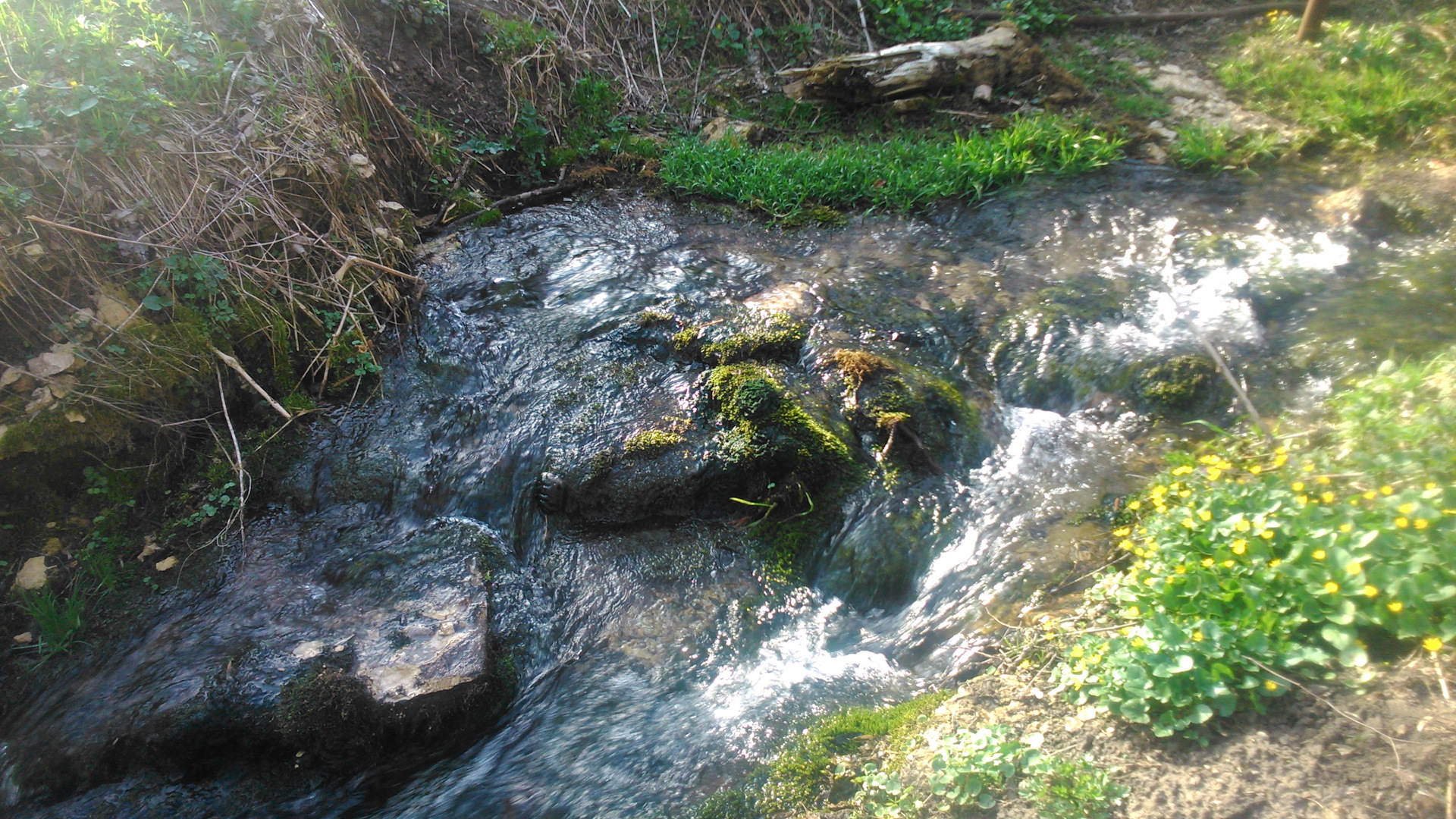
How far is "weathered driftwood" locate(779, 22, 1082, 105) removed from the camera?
6312mm

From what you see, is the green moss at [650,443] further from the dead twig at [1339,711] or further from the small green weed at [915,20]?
the small green weed at [915,20]

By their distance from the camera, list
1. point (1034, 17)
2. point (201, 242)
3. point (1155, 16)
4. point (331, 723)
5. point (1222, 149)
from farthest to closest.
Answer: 1. point (1034, 17)
2. point (1155, 16)
3. point (1222, 149)
4. point (201, 242)
5. point (331, 723)

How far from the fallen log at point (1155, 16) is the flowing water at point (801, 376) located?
2.57m

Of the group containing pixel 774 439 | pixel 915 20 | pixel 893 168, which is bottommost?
pixel 774 439

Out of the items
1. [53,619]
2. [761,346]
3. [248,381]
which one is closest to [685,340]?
[761,346]

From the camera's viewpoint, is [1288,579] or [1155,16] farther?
[1155,16]

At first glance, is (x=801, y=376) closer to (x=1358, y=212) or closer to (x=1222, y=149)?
(x=1358, y=212)

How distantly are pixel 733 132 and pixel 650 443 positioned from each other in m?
3.75

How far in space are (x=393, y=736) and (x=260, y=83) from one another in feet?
12.7

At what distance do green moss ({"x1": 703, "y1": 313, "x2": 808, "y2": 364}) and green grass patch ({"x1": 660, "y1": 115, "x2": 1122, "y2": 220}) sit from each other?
5.43ft

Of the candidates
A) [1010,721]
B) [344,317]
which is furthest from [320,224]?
[1010,721]

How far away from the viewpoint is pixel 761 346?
161 inches

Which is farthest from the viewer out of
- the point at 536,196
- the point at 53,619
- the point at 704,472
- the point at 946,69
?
the point at 946,69

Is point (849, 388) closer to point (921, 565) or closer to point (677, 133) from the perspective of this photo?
point (921, 565)
